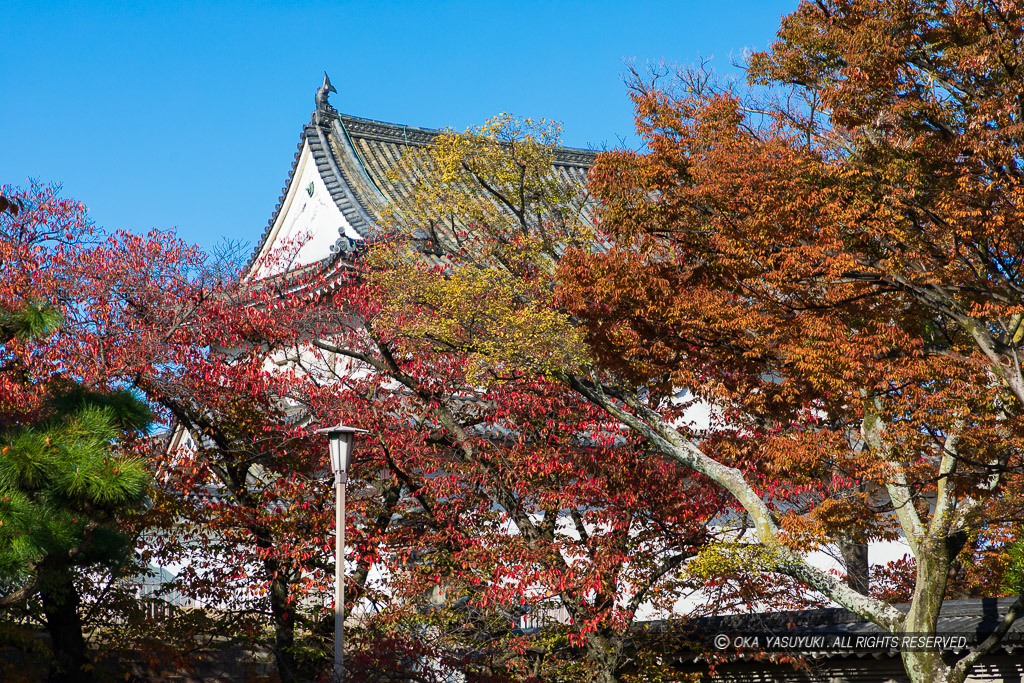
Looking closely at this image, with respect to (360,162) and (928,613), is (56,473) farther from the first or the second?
(360,162)

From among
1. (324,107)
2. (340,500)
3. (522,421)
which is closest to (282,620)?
(340,500)

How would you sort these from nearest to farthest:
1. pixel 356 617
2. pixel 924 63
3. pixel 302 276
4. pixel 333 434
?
pixel 924 63 < pixel 333 434 < pixel 356 617 < pixel 302 276

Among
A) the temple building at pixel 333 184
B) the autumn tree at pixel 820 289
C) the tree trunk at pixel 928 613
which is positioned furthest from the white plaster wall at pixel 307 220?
the tree trunk at pixel 928 613

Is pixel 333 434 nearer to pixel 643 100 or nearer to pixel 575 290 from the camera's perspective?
pixel 575 290

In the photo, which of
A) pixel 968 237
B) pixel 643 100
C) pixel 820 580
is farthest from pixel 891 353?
pixel 643 100

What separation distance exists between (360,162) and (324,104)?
2268 millimetres

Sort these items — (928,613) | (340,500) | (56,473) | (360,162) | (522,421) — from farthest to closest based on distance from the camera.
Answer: (360,162) < (522,421) < (340,500) < (928,613) < (56,473)

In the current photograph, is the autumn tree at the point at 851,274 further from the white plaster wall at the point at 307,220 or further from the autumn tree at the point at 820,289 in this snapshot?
the white plaster wall at the point at 307,220

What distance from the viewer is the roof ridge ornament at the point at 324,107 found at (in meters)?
24.8

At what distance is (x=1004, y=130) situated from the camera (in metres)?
8.92

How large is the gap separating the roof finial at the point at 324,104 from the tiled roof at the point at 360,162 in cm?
3

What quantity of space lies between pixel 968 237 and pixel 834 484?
4386 mm

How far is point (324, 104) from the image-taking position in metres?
25.2

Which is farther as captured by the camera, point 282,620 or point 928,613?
point 282,620
